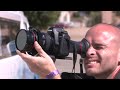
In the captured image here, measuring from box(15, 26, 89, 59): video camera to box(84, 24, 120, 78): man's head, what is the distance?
0.14ft

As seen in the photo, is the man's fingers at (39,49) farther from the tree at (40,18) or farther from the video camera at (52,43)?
the tree at (40,18)

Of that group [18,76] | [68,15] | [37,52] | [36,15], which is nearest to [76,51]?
[37,52]

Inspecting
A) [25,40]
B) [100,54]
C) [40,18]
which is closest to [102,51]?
[100,54]

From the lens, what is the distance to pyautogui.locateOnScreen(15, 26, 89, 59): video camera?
5.12 ft

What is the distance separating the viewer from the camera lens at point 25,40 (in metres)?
1.54

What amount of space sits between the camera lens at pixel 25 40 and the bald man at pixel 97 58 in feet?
0.08

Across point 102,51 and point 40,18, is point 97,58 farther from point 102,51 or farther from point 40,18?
point 40,18

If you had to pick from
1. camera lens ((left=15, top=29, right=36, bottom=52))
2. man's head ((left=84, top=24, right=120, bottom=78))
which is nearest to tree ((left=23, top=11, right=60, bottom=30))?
man's head ((left=84, top=24, right=120, bottom=78))

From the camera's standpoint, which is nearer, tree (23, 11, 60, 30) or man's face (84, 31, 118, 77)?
man's face (84, 31, 118, 77)

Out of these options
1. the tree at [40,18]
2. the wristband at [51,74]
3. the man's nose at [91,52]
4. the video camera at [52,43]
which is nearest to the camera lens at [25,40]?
the video camera at [52,43]

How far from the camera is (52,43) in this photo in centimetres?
162

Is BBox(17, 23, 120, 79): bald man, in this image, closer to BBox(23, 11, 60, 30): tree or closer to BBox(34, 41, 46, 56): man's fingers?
BBox(34, 41, 46, 56): man's fingers

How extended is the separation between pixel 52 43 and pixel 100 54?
0.70 ft
